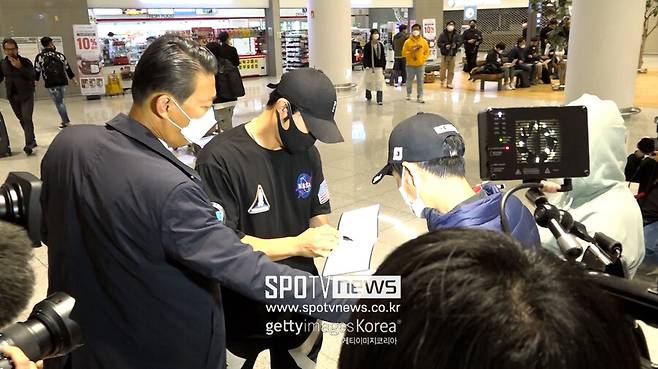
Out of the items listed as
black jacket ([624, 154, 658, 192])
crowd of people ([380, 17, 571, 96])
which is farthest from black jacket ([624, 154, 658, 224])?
crowd of people ([380, 17, 571, 96])

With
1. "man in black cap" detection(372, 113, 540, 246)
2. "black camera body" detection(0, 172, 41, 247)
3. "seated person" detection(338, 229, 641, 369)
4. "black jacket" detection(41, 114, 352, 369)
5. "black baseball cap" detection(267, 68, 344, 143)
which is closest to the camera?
"seated person" detection(338, 229, 641, 369)

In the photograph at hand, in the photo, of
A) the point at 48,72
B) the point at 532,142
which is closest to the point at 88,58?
the point at 48,72

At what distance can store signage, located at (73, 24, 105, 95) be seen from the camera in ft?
42.6

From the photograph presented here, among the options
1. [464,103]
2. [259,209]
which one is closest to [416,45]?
[464,103]

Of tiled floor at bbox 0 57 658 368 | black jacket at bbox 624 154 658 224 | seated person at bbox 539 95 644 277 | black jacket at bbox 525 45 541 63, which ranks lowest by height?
tiled floor at bbox 0 57 658 368

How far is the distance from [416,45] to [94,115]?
671 cm

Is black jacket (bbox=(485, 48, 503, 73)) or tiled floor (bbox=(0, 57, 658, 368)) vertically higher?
black jacket (bbox=(485, 48, 503, 73))

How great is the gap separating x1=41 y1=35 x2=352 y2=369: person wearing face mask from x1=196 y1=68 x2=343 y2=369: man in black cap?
41 centimetres

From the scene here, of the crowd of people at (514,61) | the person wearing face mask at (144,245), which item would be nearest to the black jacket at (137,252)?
the person wearing face mask at (144,245)

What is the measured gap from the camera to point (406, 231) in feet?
15.1

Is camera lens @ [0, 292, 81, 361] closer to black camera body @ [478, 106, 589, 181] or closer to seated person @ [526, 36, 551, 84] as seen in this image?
black camera body @ [478, 106, 589, 181]

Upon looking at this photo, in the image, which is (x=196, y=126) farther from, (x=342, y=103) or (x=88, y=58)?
(x=88, y=58)

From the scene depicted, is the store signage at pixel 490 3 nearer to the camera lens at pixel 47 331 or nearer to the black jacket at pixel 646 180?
the black jacket at pixel 646 180

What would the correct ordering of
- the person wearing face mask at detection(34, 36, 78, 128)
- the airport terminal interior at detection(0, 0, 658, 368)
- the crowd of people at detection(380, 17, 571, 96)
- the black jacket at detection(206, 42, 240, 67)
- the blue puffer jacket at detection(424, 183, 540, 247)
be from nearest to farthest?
the blue puffer jacket at detection(424, 183, 540, 247) → the airport terminal interior at detection(0, 0, 658, 368) → the black jacket at detection(206, 42, 240, 67) → the person wearing face mask at detection(34, 36, 78, 128) → the crowd of people at detection(380, 17, 571, 96)
